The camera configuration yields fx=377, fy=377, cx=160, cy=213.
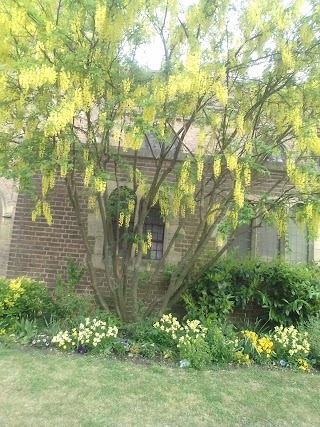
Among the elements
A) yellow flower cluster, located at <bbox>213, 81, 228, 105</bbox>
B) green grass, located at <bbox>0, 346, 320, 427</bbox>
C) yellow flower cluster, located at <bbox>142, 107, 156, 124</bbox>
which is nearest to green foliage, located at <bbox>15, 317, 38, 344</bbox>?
green grass, located at <bbox>0, 346, 320, 427</bbox>

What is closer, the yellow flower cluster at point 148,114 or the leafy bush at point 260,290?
the yellow flower cluster at point 148,114

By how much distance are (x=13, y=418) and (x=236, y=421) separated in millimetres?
2157

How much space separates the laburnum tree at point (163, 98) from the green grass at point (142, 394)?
5.39 ft

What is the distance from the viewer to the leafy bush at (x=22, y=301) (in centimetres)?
615

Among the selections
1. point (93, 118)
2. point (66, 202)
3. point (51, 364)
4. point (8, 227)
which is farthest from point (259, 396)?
point (8, 227)

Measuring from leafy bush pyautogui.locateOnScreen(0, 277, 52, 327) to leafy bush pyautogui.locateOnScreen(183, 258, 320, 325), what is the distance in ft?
8.50

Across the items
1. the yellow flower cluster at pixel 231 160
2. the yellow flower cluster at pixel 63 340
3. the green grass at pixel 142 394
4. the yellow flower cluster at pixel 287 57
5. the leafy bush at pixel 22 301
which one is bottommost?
the green grass at pixel 142 394

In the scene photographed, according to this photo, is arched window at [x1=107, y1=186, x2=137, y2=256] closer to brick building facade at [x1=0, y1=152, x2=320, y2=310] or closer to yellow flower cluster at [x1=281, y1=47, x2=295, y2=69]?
brick building facade at [x1=0, y1=152, x2=320, y2=310]

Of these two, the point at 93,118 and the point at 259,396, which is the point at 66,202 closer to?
the point at 93,118

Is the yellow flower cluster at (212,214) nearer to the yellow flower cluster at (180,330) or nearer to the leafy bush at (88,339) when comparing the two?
the yellow flower cluster at (180,330)

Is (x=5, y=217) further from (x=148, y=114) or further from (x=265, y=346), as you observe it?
(x=265, y=346)

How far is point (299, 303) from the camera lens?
6930 millimetres

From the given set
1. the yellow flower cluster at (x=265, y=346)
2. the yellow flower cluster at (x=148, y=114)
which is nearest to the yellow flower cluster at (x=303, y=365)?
the yellow flower cluster at (x=265, y=346)

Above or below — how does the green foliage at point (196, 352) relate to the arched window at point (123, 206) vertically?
below
